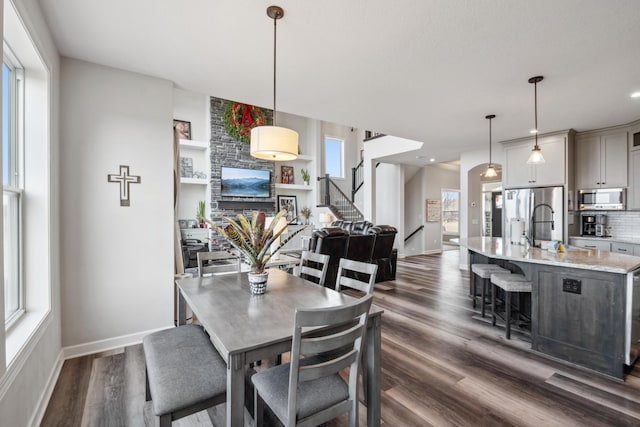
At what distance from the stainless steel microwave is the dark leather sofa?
128 inches

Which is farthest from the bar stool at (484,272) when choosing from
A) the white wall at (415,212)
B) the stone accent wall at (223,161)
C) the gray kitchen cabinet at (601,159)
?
the stone accent wall at (223,161)

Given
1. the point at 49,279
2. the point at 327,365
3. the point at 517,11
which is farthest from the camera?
the point at 49,279

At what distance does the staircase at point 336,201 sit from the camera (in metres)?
9.63

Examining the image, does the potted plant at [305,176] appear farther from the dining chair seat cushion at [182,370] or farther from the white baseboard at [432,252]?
the dining chair seat cushion at [182,370]

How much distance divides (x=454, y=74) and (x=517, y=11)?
981 mm

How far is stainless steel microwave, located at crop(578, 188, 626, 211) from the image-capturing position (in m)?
4.76

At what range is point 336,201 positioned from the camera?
395 inches

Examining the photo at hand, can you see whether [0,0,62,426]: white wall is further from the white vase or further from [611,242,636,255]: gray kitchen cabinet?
[611,242,636,255]: gray kitchen cabinet

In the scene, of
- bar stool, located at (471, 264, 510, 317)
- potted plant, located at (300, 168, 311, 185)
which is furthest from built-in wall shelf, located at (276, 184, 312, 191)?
bar stool, located at (471, 264, 510, 317)

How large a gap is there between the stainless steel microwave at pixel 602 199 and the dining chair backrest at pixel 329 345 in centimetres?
563

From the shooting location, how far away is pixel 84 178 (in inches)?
109

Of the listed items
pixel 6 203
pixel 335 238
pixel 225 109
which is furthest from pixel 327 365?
pixel 225 109

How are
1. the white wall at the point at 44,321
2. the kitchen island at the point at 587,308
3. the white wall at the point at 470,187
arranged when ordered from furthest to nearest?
the white wall at the point at 470,187 → the kitchen island at the point at 587,308 → the white wall at the point at 44,321

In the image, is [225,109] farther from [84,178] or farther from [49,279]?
[49,279]
